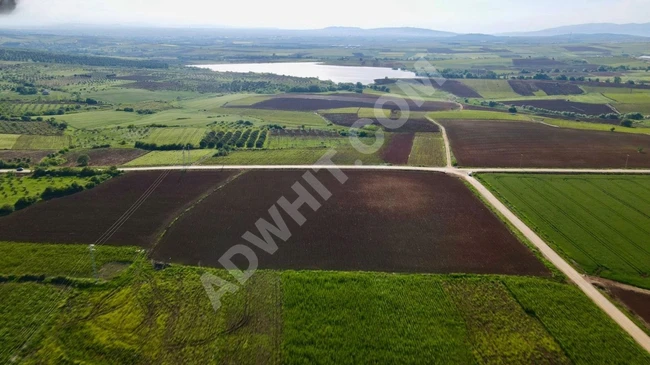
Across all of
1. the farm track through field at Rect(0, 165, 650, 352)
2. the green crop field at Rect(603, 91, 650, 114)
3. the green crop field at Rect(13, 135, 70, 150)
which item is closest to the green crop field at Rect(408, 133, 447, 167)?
the farm track through field at Rect(0, 165, 650, 352)

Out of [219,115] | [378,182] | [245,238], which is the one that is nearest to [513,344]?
[245,238]

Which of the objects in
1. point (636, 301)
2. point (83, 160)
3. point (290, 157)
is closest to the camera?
point (636, 301)

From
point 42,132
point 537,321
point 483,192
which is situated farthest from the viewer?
point 42,132

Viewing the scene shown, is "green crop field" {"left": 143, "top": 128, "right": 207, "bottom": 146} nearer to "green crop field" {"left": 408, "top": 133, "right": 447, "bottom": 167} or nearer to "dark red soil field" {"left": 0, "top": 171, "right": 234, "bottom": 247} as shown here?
"dark red soil field" {"left": 0, "top": 171, "right": 234, "bottom": 247}

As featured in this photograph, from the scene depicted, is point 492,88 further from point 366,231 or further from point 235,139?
point 366,231

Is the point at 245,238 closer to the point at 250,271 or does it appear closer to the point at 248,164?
the point at 250,271

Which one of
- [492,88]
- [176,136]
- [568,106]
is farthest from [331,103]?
[568,106]
